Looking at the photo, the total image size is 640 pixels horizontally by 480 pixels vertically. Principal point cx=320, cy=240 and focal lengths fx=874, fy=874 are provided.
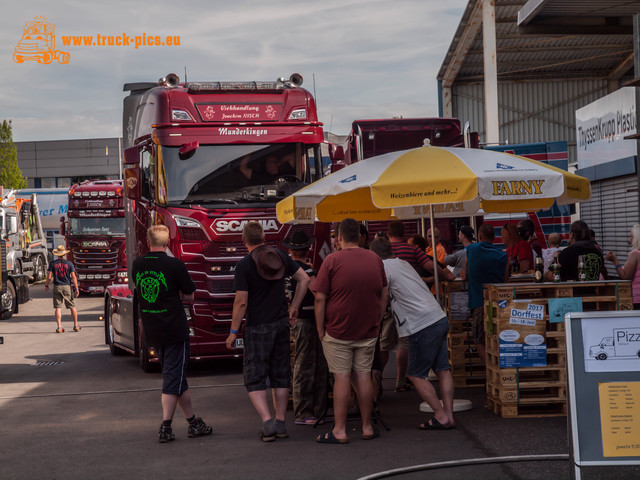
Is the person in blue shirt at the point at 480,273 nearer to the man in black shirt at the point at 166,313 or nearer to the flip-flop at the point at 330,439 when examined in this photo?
the flip-flop at the point at 330,439

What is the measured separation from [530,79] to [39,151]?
51.4 m

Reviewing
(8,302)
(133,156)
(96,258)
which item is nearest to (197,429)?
(133,156)

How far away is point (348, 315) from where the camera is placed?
7.52 meters

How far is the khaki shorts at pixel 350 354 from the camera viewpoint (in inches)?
299

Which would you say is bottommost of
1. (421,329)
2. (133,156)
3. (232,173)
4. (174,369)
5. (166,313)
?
(174,369)

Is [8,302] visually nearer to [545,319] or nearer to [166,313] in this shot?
[166,313]

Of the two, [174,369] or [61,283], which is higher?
[61,283]

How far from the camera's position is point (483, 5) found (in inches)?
927

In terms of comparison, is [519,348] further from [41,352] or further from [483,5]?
[483,5]

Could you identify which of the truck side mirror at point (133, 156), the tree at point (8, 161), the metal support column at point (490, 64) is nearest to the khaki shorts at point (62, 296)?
the truck side mirror at point (133, 156)

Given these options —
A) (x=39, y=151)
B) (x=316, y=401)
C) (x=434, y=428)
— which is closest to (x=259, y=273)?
(x=316, y=401)

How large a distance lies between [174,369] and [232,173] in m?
4.59

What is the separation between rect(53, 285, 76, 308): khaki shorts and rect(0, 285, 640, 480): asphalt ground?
7.50 metres

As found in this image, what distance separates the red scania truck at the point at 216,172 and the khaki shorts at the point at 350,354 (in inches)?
168
